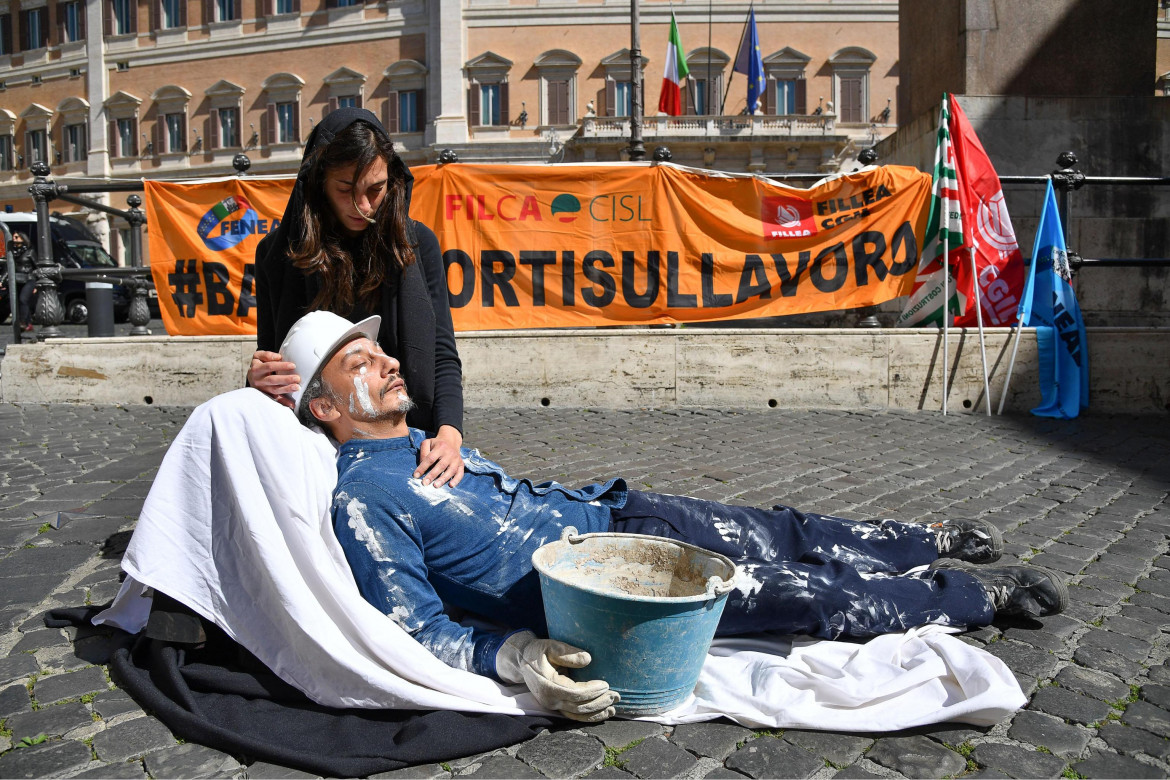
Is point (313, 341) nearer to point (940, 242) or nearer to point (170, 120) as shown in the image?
point (940, 242)

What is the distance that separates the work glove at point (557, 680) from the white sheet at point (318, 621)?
0.11 meters

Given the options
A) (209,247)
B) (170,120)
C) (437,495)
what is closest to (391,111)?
(170,120)

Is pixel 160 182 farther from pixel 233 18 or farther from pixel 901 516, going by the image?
pixel 233 18

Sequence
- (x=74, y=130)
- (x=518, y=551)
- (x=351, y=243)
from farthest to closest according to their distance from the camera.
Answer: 1. (x=74, y=130)
2. (x=351, y=243)
3. (x=518, y=551)

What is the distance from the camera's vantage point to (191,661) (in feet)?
8.43

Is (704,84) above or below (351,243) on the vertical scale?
above

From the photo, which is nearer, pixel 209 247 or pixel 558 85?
pixel 209 247

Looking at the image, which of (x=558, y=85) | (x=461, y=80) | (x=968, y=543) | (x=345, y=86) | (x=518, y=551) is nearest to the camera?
(x=518, y=551)

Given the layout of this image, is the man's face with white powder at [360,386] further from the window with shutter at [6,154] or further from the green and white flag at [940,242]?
the window with shutter at [6,154]

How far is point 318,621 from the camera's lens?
233 cm

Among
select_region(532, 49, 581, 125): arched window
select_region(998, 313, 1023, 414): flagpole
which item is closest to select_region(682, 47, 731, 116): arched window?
select_region(532, 49, 581, 125): arched window

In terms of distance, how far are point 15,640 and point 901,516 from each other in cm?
384

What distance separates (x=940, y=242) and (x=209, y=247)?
678 centimetres

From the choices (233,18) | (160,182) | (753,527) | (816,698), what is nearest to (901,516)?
(753,527)
